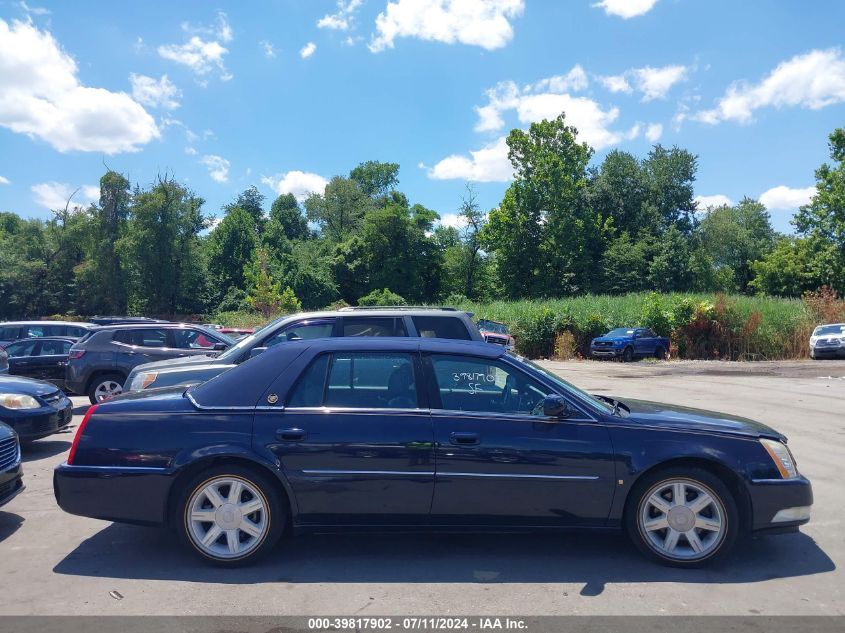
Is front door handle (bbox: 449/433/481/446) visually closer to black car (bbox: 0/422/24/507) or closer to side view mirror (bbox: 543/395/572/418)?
side view mirror (bbox: 543/395/572/418)

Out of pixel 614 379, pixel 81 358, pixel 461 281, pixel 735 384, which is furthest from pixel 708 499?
pixel 461 281

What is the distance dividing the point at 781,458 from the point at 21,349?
14891mm

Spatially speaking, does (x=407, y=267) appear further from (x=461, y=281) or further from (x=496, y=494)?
(x=496, y=494)

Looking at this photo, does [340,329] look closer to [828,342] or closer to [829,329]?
[828,342]

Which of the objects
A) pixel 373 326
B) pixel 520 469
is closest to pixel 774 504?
pixel 520 469

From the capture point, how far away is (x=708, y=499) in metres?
4.84

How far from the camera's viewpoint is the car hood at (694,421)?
4.98 meters

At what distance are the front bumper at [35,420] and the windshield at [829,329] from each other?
104 ft

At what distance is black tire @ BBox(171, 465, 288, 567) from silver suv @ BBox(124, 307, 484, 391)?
3065mm

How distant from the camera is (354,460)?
15.6ft

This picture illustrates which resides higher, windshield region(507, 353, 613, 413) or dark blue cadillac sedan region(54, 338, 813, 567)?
windshield region(507, 353, 613, 413)

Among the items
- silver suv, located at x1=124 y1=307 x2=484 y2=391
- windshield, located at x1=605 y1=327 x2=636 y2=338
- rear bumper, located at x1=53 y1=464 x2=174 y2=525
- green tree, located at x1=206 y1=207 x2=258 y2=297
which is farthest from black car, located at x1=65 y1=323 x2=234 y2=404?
green tree, located at x1=206 y1=207 x2=258 y2=297

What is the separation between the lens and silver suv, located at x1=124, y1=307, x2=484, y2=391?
25.8ft

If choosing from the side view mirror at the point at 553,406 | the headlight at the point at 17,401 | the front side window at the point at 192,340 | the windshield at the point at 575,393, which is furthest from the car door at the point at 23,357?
the side view mirror at the point at 553,406
